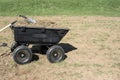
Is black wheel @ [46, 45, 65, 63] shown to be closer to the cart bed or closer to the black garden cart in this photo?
the black garden cart

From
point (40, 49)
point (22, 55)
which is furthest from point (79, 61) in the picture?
point (22, 55)

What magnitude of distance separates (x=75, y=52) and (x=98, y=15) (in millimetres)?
7856

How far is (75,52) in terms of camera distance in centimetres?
1062

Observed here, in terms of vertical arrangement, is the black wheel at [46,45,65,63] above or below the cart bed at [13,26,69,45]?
below

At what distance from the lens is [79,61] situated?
973cm

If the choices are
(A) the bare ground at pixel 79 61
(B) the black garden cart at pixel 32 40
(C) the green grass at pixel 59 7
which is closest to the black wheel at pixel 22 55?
(B) the black garden cart at pixel 32 40

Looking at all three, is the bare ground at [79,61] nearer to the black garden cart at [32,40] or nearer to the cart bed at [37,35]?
the black garden cart at [32,40]

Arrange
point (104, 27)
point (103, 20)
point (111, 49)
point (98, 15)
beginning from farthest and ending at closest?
point (98, 15)
point (103, 20)
point (104, 27)
point (111, 49)

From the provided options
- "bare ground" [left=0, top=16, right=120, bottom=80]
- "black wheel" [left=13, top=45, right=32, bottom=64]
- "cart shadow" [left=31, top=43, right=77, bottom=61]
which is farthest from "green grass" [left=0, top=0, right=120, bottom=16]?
"black wheel" [left=13, top=45, right=32, bottom=64]

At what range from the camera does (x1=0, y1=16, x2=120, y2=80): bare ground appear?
337 inches

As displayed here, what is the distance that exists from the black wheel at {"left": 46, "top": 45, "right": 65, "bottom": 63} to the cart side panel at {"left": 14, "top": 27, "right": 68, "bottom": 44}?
0.27 m

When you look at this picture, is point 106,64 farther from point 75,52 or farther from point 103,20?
point 103,20

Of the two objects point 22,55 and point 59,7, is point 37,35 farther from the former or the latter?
point 59,7


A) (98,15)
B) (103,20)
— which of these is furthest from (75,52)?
(98,15)
